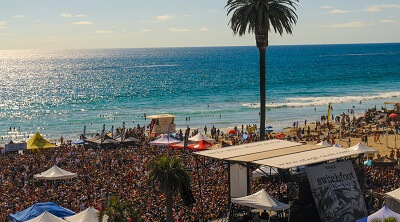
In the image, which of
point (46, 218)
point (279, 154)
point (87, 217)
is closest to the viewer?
point (46, 218)

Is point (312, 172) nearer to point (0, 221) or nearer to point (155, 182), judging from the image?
point (155, 182)

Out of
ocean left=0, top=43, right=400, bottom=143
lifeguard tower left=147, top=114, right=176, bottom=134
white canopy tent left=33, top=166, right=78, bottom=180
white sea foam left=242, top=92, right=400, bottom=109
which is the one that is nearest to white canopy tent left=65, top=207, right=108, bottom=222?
white canopy tent left=33, top=166, right=78, bottom=180

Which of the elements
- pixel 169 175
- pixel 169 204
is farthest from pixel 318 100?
pixel 169 175

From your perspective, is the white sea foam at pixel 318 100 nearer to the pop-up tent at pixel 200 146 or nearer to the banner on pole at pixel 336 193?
the pop-up tent at pixel 200 146

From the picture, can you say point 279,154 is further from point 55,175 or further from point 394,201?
point 55,175

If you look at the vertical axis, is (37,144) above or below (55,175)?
below

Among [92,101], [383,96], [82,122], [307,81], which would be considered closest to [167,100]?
[92,101]

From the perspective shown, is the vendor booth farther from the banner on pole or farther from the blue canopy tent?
the blue canopy tent
